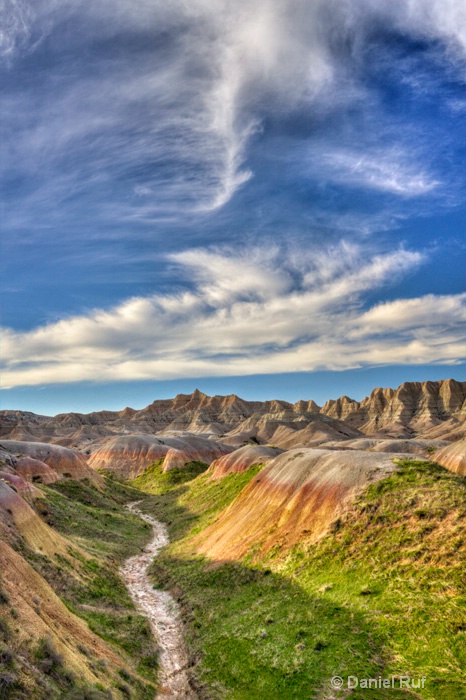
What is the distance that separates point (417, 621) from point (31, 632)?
51.5 ft

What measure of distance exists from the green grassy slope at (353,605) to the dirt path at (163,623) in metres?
0.77

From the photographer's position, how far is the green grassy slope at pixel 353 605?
16.1 m

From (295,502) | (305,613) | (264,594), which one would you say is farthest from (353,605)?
(295,502)

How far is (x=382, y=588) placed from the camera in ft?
66.3

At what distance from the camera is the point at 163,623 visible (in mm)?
25625

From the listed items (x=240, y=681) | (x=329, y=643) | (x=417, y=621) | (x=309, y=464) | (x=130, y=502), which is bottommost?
(x=130, y=502)

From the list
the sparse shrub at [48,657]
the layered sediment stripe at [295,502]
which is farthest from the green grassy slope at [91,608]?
the layered sediment stripe at [295,502]

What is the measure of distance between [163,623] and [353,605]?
508 inches

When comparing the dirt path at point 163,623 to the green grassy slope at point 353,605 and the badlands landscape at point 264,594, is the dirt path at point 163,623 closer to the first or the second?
the badlands landscape at point 264,594

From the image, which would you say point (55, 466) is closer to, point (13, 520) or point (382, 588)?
point (13, 520)

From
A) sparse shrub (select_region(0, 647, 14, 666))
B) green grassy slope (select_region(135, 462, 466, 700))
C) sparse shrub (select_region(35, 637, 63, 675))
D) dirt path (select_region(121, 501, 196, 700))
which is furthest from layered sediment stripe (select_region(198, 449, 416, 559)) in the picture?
sparse shrub (select_region(0, 647, 14, 666))

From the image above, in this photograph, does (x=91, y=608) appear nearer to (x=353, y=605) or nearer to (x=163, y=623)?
(x=163, y=623)

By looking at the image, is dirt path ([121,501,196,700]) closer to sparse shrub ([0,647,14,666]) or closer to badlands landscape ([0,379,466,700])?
badlands landscape ([0,379,466,700])

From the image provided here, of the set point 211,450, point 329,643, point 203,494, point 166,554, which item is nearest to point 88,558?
point 166,554
